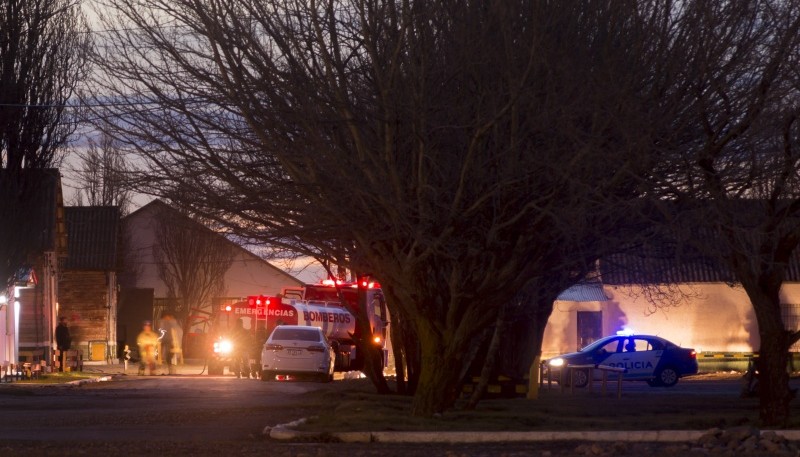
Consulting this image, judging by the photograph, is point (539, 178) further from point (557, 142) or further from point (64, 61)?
point (64, 61)

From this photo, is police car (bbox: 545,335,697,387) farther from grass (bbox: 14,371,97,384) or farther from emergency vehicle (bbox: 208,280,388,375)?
grass (bbox: 14,371,97,384)

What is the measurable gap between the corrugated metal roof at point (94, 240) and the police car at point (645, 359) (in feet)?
85.8

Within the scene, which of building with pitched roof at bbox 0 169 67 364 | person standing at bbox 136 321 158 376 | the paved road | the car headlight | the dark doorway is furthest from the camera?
the dark doorway

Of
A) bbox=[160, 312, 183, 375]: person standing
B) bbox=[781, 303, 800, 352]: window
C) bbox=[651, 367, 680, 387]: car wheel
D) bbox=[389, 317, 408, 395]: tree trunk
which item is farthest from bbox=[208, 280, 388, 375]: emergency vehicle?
bbox=[781, 303, 800, 352]: window

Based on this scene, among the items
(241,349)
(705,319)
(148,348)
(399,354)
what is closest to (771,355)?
(399,354)

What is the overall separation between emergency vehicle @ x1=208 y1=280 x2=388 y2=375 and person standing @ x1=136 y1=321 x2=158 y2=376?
1.81 meters

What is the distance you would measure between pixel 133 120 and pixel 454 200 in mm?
4537

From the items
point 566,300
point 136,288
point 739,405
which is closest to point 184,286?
point 136,288

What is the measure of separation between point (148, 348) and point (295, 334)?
7840 mm

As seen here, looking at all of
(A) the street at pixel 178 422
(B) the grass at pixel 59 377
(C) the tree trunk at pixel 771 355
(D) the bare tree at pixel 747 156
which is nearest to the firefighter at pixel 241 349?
(B) the grass at pixel 59 377

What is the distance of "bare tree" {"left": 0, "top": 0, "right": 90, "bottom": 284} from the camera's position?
33500 mm

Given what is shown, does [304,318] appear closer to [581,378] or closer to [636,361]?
[581,378]

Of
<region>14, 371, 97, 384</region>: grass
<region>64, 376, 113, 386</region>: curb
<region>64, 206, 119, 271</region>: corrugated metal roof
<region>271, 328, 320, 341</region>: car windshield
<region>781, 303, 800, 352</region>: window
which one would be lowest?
<region>64, 376, 113, 386</region>: curb

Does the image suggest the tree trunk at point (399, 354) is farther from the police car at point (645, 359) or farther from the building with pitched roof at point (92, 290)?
the building with pitched roof at point (92, 290)
